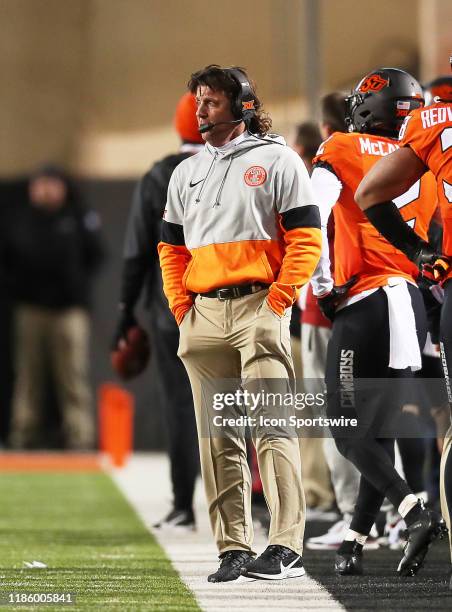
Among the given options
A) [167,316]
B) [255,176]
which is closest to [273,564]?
[255,176]

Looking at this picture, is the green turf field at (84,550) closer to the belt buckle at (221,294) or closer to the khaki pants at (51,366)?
the belt buckle at (221,294)

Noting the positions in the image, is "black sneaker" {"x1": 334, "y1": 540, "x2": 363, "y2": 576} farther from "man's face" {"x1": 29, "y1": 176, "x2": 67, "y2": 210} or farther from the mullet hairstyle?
"man's face" {"x1": 29, "y1": 176, "x2": 67, "y2": 210}

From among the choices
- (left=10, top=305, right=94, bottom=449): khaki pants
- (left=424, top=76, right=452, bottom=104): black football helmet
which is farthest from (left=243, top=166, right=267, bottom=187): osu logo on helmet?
(left=10, top=305, right=94, bottom=449): khaki pants

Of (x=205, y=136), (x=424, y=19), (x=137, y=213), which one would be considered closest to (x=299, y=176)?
(x=205, y=136)

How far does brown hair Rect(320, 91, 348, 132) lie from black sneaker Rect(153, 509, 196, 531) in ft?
6.36

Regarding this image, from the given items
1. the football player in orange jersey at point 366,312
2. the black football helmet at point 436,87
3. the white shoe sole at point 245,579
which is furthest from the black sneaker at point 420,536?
the black football helmet at point 436,87

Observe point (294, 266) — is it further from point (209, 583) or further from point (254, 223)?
point (209, 583)

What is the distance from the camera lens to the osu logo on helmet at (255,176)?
4.62 m

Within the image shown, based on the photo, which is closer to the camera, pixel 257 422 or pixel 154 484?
pixel 257 422

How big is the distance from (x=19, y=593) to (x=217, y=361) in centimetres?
100

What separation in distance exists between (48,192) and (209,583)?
25.7ft

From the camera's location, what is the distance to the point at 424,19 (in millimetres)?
10859

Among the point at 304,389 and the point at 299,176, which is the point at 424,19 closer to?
the point at 304,389

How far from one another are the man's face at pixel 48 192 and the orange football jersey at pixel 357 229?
23.7 feet
